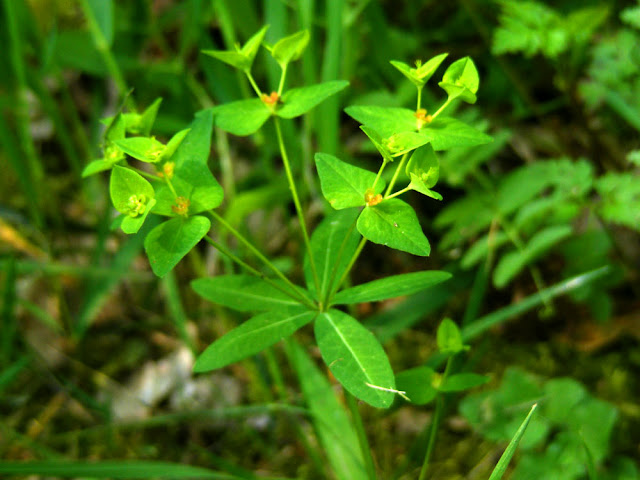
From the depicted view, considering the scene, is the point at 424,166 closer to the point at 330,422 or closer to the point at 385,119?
the point at 385,119

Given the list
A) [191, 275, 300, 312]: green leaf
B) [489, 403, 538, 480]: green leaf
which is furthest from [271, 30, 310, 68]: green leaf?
[489, 403, 538, 480]: green leaf

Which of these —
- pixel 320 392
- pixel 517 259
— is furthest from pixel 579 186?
pixel 320 392

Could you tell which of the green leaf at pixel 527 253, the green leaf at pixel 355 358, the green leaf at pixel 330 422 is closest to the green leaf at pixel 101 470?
the green leaf at pixel 330 422

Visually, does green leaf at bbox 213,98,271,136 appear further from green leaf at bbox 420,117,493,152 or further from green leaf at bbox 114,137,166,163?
green leaf at bbox 420,117,493,152

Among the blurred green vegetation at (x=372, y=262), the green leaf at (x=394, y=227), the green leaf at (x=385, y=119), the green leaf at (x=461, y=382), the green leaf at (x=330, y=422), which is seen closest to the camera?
the green leaf at (x=394, y=227)

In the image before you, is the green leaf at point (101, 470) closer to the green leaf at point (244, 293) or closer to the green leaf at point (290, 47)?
the green leaf at point (244, 293)

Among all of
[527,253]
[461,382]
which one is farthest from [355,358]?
[527,253]

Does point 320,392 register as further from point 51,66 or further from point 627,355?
point 51,66
